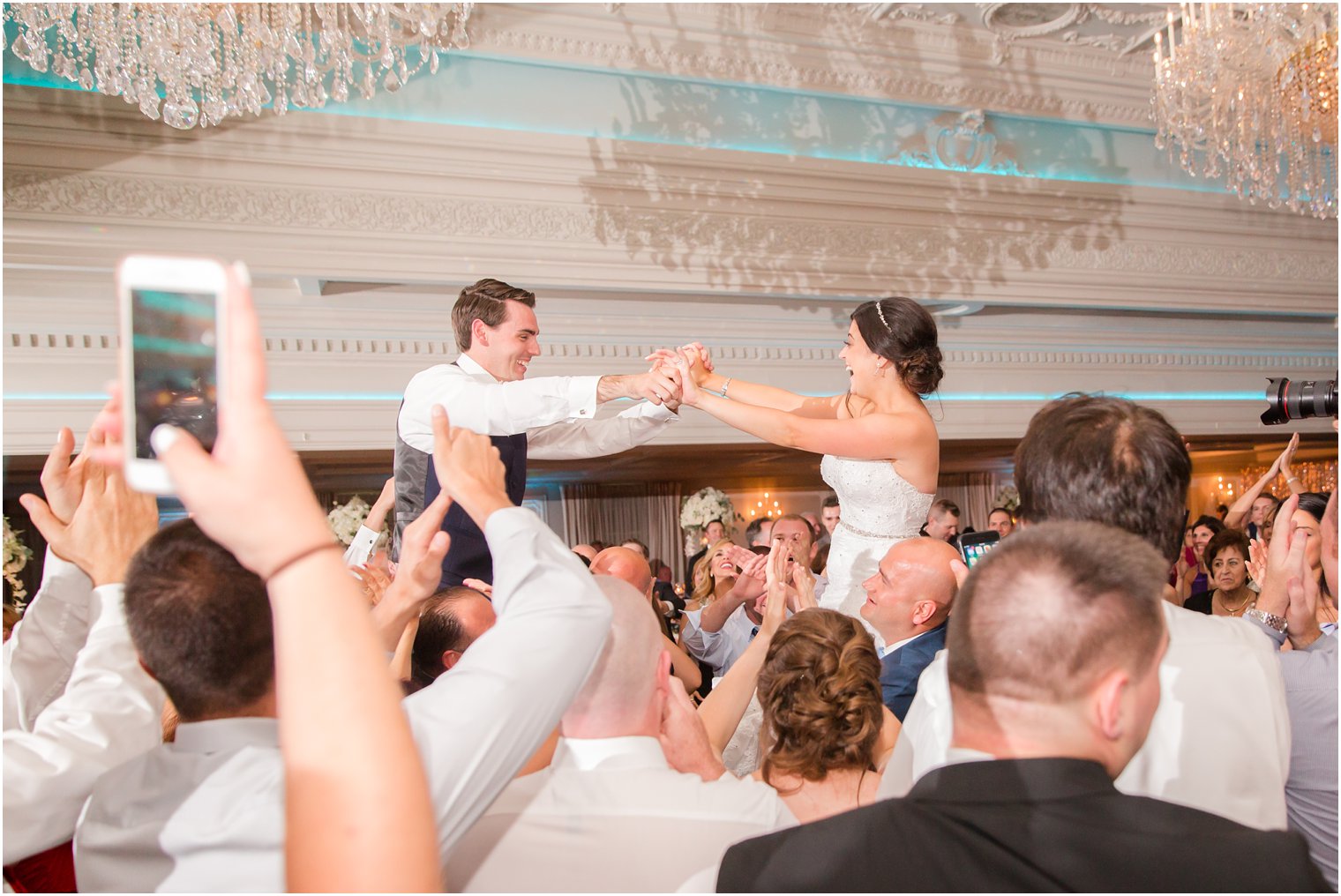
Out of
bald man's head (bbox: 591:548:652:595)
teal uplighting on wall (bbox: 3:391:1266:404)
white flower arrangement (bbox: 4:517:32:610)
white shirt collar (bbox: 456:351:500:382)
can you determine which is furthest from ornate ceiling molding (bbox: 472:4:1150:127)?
white flower arrangement (bbox: 4:517:32:610)

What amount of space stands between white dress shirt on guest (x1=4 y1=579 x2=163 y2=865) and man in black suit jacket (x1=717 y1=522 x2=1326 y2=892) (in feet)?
2.21

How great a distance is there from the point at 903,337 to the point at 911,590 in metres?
0.83

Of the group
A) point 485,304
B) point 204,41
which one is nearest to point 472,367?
point 485,304

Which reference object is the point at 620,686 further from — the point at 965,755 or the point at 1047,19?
the point at 1047,19

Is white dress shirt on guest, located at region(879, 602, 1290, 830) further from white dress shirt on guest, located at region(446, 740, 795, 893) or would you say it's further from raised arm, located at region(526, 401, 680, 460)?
raised arm, located at region(526, 401, 680, 460)

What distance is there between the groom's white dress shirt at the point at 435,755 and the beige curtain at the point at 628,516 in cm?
806

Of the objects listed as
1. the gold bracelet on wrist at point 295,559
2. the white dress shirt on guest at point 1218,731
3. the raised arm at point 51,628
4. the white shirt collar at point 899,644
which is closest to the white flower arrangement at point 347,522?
the white shirt collar at point 899,644

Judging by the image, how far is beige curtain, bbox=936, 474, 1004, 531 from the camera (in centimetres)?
1056

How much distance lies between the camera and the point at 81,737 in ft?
3.77

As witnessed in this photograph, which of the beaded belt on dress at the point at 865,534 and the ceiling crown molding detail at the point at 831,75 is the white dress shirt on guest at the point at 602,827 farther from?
the ceiling crown molding detail at the point at 831,75

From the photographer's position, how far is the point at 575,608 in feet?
3.29

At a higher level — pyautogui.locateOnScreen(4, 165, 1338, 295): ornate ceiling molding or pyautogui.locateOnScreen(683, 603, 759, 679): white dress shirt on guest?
pyautogui.locateOnScreen(4, 165, 1338, 295): ornate ceiling molding

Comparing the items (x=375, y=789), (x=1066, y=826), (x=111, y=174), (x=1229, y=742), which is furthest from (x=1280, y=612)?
(x=111, y=174)

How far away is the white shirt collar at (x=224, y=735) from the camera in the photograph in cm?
104
